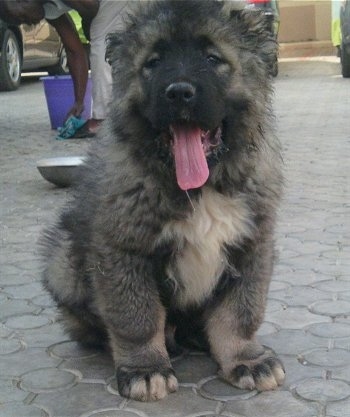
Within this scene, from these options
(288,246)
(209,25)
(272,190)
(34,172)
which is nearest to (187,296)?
(272,190)

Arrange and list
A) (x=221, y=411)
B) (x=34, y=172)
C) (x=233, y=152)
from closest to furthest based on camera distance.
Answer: (x=221, y=411)
(x=233, y=152)
(x=34, y=172)

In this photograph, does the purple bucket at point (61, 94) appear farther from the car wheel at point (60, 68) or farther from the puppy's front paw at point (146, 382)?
the car wheel at point (60, 68)

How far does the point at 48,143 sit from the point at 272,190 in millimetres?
6550

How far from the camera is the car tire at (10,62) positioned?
14938mm

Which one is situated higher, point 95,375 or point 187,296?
point 187,296

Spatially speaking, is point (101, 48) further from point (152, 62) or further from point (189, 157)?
point (189, 157)

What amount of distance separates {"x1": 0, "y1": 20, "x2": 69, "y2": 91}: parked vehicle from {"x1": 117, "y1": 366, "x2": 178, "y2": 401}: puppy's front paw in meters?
12.2

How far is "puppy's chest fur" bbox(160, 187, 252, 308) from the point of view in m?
3.27

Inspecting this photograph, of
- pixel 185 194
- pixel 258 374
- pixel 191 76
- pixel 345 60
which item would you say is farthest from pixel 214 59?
pixel 345 60

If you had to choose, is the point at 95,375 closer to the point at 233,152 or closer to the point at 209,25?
the point at 233,152

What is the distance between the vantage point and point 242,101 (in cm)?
330

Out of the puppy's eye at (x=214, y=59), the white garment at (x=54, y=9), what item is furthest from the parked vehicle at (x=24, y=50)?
the puppy's eye at (x=214, y=59)

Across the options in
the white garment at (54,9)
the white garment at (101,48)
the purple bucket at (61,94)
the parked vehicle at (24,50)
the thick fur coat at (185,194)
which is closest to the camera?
the thick fur coat at (185,194)

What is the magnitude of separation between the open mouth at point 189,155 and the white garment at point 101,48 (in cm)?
520
